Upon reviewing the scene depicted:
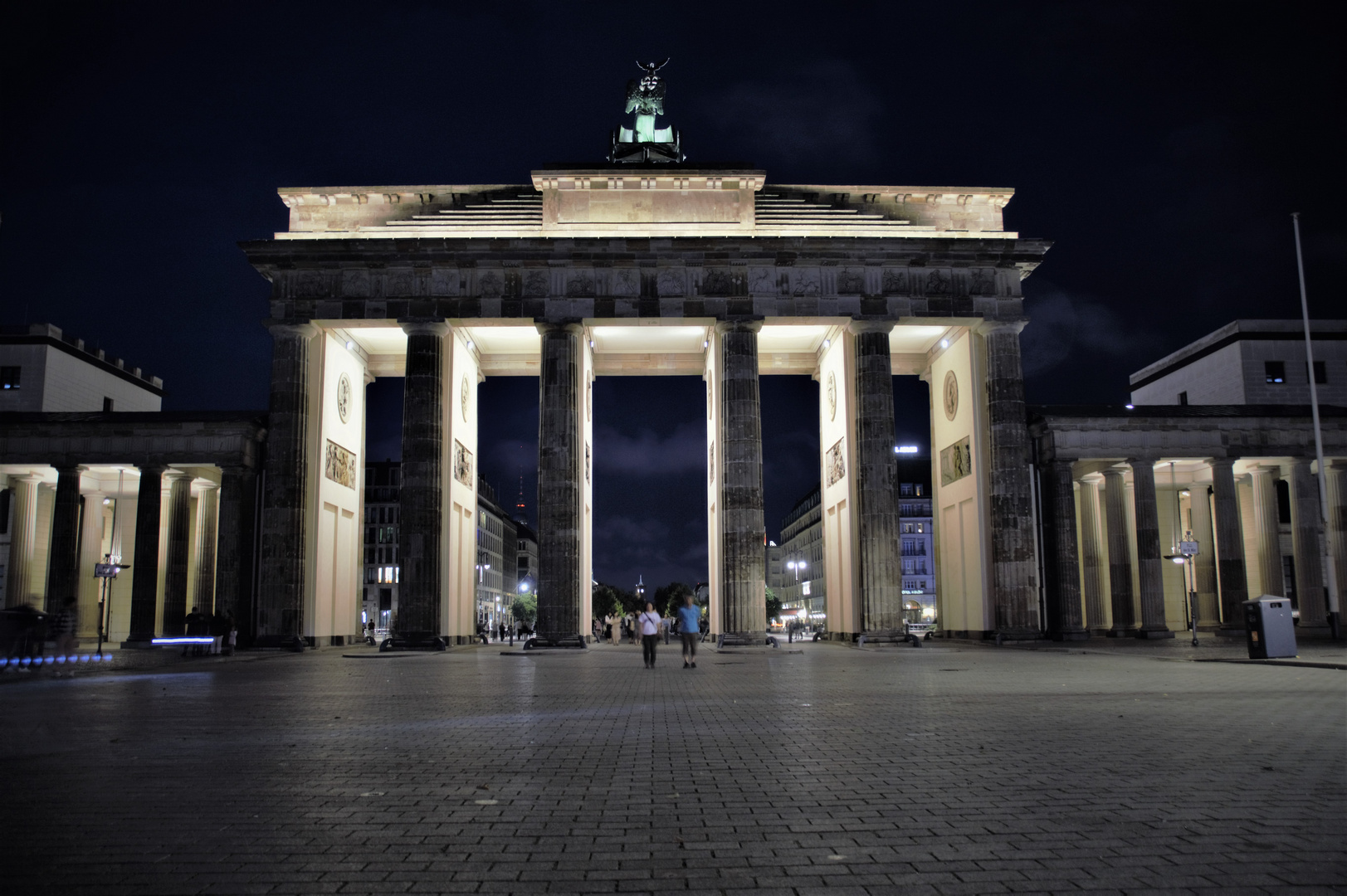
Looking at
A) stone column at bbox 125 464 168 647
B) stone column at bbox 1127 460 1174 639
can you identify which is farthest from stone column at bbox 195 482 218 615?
stone column at bbox 1127 460 1174 639

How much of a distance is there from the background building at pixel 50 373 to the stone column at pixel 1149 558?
58846mm

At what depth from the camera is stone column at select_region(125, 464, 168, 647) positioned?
1554 inches

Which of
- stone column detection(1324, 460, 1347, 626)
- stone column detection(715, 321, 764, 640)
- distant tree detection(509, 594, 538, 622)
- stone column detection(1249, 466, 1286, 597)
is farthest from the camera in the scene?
distant tree detection(509, 594, 538, 622)

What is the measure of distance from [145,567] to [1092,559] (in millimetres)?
41656

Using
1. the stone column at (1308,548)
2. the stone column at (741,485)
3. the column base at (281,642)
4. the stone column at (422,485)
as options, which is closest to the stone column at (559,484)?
the stone column at (422,485)

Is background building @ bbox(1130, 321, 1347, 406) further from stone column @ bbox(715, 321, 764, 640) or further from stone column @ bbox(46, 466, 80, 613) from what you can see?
stone column @ bbox(46, 466, 80, 613)

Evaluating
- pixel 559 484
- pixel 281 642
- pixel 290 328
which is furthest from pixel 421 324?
pixel 281 642

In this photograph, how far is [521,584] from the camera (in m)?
162

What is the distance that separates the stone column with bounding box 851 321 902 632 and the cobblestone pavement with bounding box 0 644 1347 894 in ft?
74.5

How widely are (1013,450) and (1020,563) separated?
4420mm

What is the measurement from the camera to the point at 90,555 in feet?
167

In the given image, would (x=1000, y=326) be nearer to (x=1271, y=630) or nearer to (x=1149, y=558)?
(x=1149, y=558)

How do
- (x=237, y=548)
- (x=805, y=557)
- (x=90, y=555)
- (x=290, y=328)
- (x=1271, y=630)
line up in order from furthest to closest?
(x=805, y=557)
(x=90, y=555)
(x=237, y=548)
(x=290, y=328)
(x=1271, y=630)

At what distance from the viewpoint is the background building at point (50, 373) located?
5828 centimetres
